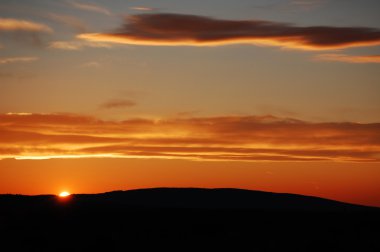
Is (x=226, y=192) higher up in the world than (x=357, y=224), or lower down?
higher up

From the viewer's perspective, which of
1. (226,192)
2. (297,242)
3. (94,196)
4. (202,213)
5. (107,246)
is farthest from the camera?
(226,192)

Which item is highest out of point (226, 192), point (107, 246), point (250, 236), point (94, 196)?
point (226, 192)

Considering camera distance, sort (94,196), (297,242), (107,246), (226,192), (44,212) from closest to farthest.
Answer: (107,246), (297,242), (44,212), (94,196), (226,192)

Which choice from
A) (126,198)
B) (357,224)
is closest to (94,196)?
(126,198)

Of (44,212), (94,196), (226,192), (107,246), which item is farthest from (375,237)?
(226,192)

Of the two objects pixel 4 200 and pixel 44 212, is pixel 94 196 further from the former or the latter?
pixel 44 212

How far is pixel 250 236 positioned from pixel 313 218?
1134 centimetres

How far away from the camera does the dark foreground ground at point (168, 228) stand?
155 feet

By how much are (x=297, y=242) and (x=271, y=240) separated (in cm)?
167

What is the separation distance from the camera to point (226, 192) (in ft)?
350

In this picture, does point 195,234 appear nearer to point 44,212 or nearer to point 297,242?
point 297,242

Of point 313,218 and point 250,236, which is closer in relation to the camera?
point 250,236

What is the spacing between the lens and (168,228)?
52.6 m

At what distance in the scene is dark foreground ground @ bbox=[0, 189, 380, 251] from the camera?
47188mm
